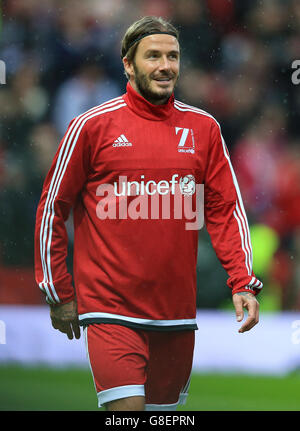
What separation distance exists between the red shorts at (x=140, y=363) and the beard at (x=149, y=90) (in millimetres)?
966

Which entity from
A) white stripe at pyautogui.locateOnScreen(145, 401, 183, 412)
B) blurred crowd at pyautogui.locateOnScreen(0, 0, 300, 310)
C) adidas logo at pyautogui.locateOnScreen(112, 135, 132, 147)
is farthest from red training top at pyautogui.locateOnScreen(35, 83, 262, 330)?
blurred crowd at pyautogui.locateOnScreen(0, 0, 300, 310)

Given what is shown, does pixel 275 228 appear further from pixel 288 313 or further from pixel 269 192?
pixel 288 313

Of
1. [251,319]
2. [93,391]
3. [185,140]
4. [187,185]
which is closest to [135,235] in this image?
[187,185]

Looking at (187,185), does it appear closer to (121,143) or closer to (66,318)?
(121,143)

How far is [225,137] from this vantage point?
25.5ft

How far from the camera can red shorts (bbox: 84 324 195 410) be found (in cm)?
368

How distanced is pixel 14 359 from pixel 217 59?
3.14 m

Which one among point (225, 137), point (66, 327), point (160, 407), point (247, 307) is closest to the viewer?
point (247, 307)

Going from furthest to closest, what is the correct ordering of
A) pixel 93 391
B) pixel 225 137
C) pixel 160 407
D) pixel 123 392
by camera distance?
1. pixel 225 137
2. pixel 93 391
3. pixel 160 407
4. pixel 123 392

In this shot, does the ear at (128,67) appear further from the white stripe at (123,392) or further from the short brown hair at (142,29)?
the white stripe at (123,392)

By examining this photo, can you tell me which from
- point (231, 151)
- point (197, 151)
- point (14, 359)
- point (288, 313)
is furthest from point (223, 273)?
point (197, 151)

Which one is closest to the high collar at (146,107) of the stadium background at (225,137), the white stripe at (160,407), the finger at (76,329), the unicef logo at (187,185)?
the unicef logo at (187,185)

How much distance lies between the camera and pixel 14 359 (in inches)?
277

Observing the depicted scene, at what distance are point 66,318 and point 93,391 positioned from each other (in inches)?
112
